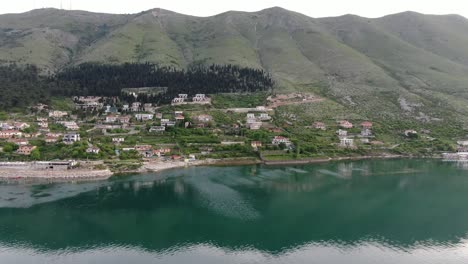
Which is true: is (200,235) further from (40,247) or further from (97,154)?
(97,154)

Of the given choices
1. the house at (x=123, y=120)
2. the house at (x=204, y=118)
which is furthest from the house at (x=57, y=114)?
the house at (x=204, y=118)

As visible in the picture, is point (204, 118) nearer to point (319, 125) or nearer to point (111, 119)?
point (111, 119)

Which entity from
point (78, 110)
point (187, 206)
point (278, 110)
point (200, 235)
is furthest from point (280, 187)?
point (78, 110)

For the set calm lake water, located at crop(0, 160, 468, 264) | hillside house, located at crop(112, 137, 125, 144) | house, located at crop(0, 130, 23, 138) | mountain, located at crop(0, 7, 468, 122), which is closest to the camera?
calm lake water, located at crop(0, 160, 468, 264)

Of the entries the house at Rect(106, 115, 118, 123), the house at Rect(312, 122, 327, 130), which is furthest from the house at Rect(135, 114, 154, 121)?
the house at Rect(312, 122, 327, 130)

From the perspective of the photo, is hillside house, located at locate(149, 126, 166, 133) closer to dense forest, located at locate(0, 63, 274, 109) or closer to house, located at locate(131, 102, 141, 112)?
house, located at locate(131, 102, 141, 112)

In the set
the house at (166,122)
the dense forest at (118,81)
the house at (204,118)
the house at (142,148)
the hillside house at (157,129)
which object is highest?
the dense forest at (118,81)

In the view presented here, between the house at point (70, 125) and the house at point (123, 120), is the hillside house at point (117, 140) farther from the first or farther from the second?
the house at point (123, 120)
